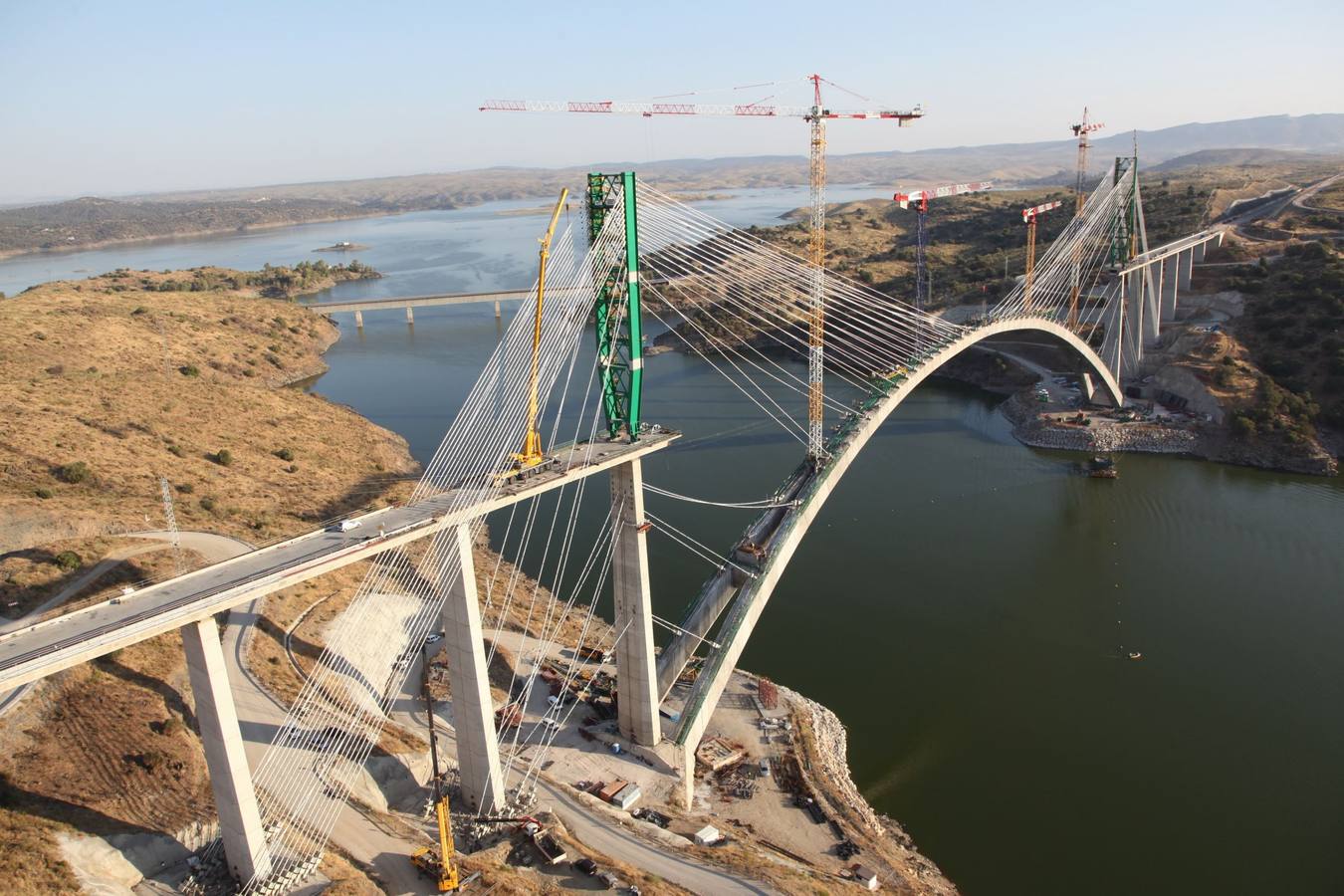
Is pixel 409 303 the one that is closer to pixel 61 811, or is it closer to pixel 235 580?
pixel 61 811

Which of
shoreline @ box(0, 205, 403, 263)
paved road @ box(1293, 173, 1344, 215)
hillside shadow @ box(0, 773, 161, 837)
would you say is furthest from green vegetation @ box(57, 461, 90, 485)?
shoreline @ box(0, 205, 403, 263)

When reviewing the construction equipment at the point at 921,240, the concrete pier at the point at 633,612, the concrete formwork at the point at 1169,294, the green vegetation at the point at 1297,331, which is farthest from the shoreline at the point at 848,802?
the concrete formwork at the point at 1169,294

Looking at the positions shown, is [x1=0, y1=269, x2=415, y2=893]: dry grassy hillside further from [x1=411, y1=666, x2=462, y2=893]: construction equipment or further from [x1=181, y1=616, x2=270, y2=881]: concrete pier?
[x1=181, y1=616, x2=270, y2=881]: concrete pier

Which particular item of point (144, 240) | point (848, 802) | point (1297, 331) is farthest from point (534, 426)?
point (144, 240)

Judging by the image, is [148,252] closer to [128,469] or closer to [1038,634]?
[128,469]

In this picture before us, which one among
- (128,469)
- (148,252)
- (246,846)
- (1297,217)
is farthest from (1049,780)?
(148,252)
